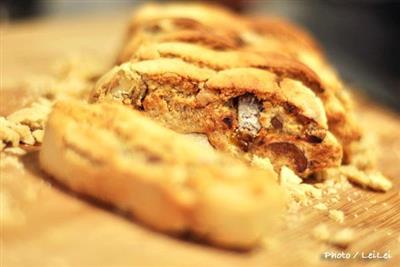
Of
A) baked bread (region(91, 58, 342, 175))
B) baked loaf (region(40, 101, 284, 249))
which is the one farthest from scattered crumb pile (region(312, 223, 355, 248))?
baked bread (region(91, 58, 342, 175))

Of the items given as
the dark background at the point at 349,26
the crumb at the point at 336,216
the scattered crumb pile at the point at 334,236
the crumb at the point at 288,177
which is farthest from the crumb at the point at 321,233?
the dark background at the point at 349,26

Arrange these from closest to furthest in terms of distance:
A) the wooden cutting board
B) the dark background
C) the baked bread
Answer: the wooden cutting board → the baked bread → the dark background

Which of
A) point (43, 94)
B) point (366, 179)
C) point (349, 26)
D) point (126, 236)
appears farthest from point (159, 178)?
point (349, 26)

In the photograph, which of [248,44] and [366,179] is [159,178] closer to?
[366,179]

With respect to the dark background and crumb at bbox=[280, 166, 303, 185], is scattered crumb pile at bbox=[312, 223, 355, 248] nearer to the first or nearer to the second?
crumb at bbox=[280, 166, 303, 185]

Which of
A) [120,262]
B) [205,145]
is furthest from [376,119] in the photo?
[120,262]

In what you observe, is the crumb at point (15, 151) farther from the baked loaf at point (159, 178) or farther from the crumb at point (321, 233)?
the crumb at point (321, 233)

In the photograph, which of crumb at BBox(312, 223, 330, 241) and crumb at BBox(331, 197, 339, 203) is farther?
crumb at BBox(331, 197, 339, 203)
